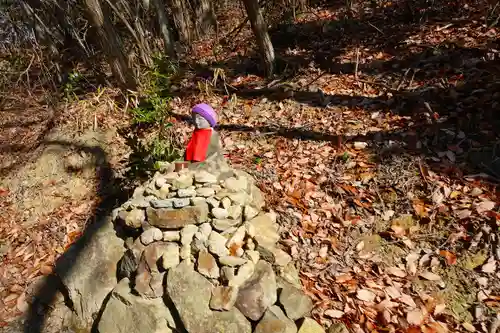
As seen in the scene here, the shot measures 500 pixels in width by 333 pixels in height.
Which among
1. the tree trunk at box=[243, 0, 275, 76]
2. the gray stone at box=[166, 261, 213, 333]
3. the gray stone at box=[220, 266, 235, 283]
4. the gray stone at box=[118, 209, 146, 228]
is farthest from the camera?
the tree trunk at box=[243, 0, 275, 76]

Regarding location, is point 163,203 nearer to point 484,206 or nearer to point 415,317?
point 415,317

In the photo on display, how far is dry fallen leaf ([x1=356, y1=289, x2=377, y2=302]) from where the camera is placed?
3303 millimetres

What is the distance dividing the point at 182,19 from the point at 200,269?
25.8 feet

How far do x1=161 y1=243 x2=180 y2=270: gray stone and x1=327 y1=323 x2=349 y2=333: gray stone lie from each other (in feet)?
5.03

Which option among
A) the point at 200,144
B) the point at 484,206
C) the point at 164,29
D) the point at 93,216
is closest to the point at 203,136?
the point at 200,144

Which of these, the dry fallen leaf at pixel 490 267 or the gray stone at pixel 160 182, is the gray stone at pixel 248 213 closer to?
the gray stone at pixel 160 182

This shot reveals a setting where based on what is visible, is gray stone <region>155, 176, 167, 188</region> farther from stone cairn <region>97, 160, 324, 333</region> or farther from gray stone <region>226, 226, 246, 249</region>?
gray stone <region>226, 226, 246, 249</region>

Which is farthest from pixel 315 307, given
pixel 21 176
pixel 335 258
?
pixel 21 176

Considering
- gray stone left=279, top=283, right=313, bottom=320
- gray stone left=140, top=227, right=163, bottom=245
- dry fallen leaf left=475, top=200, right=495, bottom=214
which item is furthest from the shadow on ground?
dry fallen leaf left=475, top=200, right=495, bottom=214

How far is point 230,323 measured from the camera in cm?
305

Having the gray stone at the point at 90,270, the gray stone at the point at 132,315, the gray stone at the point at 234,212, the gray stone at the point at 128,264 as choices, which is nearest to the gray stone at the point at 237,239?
the gray stone at the point at 234,212

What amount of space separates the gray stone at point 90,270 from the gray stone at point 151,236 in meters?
0.59

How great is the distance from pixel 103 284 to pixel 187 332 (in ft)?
4.12

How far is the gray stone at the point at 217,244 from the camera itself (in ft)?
10.9
